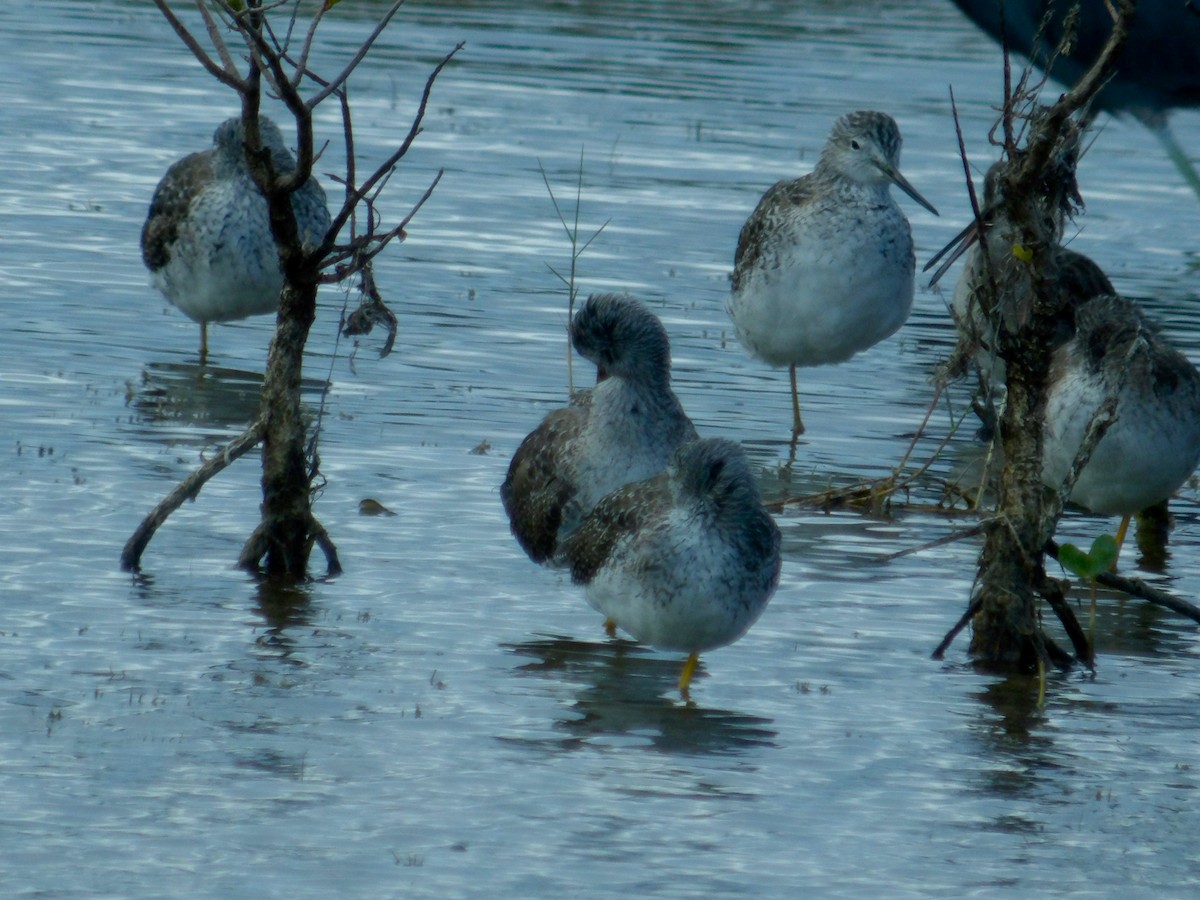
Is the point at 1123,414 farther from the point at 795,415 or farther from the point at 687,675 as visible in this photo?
the point at 795,415

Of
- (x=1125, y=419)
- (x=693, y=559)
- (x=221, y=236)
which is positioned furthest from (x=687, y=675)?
(x=221, y=236)

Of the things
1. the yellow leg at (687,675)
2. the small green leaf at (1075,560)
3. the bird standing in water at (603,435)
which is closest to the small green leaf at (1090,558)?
the small green leaf at (1075,560)

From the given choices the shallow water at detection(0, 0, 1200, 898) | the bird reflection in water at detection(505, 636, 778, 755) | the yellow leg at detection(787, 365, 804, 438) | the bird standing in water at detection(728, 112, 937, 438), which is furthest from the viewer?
the yellow leg at detection(787, 365, 804, 438)

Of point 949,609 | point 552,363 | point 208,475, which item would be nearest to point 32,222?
point 552,363

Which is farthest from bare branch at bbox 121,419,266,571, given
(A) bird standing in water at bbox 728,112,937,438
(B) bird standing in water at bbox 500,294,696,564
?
(A) bird standing in water at bbox 728,112,937,438

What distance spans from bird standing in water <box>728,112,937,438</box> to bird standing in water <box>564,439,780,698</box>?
4.07m

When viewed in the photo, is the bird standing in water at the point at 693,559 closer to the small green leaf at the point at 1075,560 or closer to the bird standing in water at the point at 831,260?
the small green leaf at the point at 1075,560

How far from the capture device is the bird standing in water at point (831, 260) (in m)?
11.5

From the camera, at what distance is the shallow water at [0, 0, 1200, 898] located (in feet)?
20.1

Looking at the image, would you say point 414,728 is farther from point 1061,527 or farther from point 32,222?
point 32,222

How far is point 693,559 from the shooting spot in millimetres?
7262

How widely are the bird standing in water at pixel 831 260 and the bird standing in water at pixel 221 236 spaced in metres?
2.66

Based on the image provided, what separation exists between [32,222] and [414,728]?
10.2 metres

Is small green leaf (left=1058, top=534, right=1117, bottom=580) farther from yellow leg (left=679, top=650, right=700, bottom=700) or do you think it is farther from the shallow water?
yellow leg (left=679, top=650, right=700, bottom=700)
